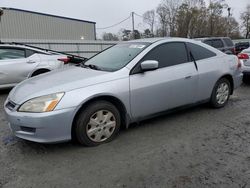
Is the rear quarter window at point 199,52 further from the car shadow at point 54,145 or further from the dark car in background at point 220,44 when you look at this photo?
the dark car in background at point 220,44

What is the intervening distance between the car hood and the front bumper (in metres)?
0.25

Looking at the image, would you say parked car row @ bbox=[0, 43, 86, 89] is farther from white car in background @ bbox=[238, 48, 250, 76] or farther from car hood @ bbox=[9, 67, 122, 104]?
white car in background @ bbox=[238, 48, 250, 76]

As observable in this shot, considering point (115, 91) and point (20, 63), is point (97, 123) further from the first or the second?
point (20, 63)

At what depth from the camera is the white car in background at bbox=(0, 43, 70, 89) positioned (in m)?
6.39

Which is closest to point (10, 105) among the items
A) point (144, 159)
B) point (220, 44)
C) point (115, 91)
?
point (115, 91)

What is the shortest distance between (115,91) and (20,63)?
4.35 meters

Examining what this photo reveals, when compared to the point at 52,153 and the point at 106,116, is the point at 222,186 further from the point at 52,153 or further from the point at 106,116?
the point at 52,153

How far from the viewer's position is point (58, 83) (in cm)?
325

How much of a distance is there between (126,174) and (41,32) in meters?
24.7

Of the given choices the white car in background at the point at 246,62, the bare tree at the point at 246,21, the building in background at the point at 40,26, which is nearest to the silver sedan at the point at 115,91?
the white car in background at the point at 246,62

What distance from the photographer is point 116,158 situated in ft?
9.80

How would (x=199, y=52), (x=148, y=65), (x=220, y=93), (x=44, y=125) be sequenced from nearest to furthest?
1. (x=44, y=125)
2. (x=148, y=65)
3. (x=199, y=52)
4. (x=220, y=93)

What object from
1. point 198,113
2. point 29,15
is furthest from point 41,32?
point 198,113

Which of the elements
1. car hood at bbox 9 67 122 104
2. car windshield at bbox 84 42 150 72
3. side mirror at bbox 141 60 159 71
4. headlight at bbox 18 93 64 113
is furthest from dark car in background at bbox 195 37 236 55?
headlight at bbox 18 93 64 113
